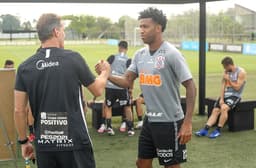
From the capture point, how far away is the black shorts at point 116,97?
8203 millimetres

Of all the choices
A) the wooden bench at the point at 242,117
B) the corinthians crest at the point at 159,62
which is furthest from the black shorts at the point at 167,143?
the wooden bench at the point at 242,117

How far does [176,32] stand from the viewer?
181 ft

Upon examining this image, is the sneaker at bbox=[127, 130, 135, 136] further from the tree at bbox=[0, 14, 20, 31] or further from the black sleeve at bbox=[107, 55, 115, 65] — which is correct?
the tree at bbox=[0, 14, 20, 31]

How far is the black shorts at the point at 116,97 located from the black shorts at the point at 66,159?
16.6ft

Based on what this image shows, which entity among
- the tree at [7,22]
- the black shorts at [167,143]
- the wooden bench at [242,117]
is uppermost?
the tree at [7,22]

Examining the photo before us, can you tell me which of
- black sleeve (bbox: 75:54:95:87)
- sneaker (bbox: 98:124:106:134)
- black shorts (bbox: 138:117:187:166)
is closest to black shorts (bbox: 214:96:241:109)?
sneaker (bbox: 98:124:106:134)

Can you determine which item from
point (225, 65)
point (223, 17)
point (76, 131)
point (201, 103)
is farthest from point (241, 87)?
point (223, 17)

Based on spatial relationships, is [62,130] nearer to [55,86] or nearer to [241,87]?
[55,86]

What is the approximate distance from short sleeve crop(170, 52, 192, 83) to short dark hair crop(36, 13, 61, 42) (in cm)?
118

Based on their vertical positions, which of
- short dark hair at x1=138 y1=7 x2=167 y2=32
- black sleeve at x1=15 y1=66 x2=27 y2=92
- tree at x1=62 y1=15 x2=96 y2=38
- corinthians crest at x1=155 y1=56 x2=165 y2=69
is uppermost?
tree at x1=62 y1=15 x2=96 y2=38

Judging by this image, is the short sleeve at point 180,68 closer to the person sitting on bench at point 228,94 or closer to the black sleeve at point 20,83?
the black sleeve at point 20,83

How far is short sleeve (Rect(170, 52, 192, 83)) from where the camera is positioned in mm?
3760

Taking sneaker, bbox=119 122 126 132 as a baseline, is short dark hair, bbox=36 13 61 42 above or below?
above

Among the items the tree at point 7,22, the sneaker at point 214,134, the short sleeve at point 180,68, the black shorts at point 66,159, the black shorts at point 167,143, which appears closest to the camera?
the black shorts at point 66,159
